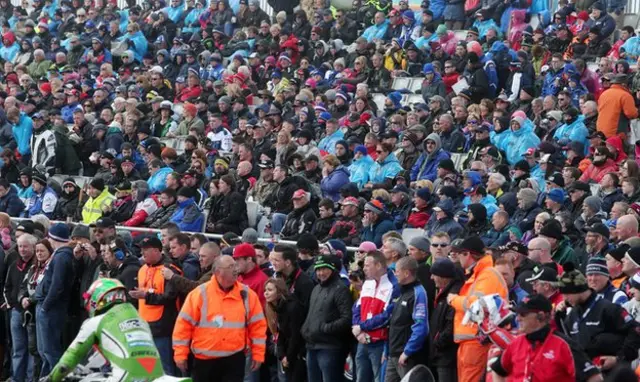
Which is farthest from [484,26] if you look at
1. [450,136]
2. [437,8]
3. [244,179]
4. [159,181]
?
[159,181]

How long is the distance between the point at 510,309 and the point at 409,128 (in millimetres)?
9433

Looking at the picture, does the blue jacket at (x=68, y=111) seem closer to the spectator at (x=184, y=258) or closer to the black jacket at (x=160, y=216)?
the black jacket at (x=160, y=216)

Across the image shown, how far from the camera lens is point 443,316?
46.3 ft

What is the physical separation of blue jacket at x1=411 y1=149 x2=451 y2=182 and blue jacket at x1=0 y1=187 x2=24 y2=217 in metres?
6.10

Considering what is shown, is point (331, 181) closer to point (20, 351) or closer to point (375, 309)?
point (20, 351)

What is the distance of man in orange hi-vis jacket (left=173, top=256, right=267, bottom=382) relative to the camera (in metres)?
14.5

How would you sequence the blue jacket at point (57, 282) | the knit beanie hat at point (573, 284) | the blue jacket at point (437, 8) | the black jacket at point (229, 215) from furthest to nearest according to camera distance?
the blue jacket at point (437, 8) → the black jacket at point (229, 215) → the blue jacket at point (57, 282) → the knit beanie hat at point (573, 284)

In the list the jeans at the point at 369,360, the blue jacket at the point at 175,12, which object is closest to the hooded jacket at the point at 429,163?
the jeans at the point at 369,360

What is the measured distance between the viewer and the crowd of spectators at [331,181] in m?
14.3

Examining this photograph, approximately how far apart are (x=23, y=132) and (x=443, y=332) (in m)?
14.3

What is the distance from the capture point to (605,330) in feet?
41.5

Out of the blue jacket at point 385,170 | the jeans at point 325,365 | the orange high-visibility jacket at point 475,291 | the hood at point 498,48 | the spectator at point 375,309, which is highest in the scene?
the orange high-visibility jacket at point 475,291

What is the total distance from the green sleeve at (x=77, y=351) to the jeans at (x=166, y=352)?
373 cm

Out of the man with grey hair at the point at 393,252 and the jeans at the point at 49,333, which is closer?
the man with grey hair at the point at 393,252
